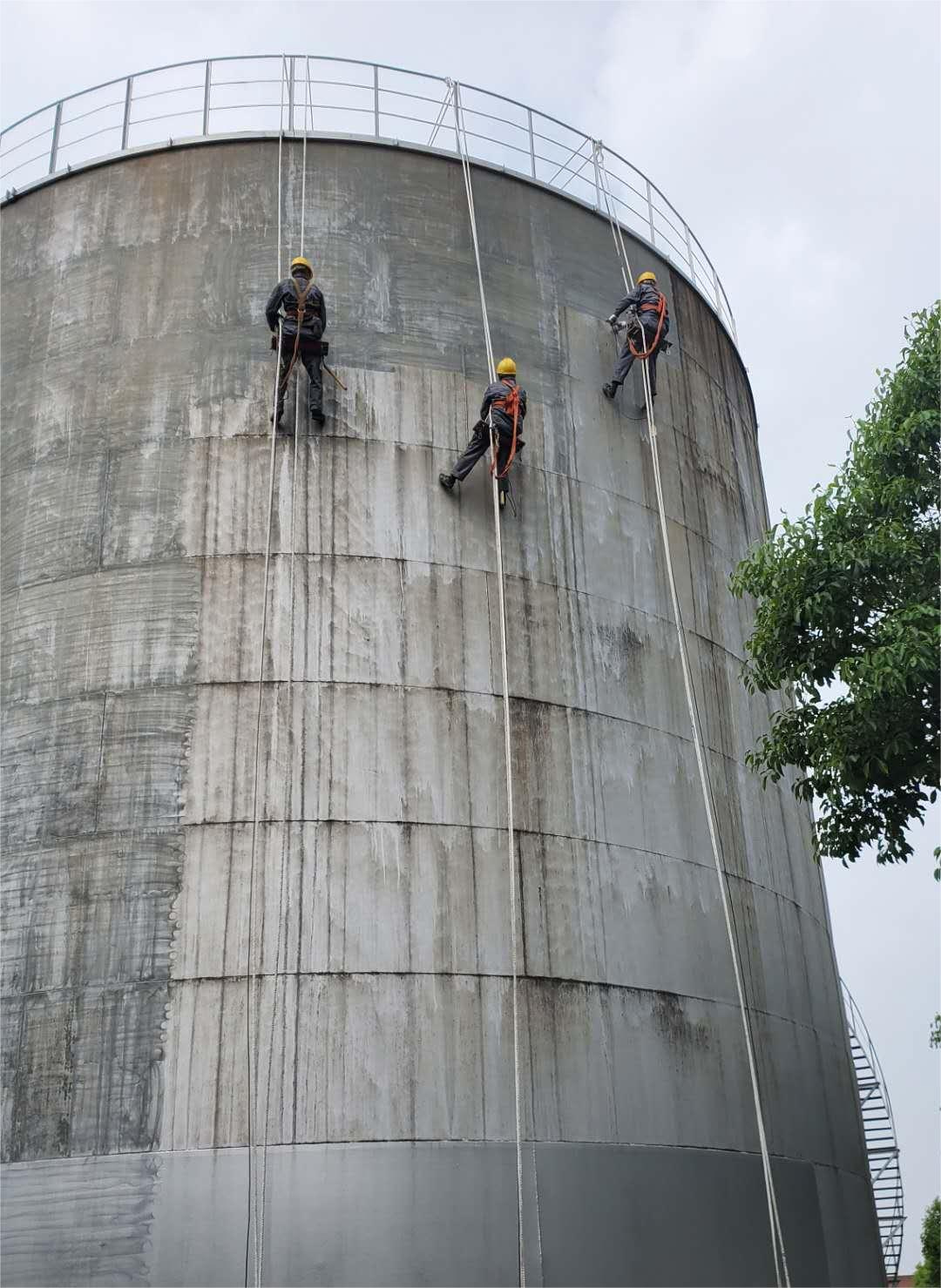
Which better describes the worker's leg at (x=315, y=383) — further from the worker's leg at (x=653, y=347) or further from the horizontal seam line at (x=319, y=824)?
the horizontal seam line at (x=319, y=824)

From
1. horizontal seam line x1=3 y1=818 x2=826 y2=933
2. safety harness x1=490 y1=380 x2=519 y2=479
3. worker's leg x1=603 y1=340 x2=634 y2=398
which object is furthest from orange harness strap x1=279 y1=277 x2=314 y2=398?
horizontal seam line x1=3 y1=818 x2=826 y2=933

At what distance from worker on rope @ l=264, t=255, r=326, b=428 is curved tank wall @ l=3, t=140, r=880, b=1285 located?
1.17 feet

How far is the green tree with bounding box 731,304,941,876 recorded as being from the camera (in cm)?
1147

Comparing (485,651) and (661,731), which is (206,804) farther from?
(661,731)

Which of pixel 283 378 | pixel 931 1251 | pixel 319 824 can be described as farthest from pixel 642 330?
pixel 931 1251

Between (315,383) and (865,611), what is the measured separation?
5.95m

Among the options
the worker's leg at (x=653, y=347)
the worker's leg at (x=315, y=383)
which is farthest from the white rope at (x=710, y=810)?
the worker's leg at (x=315, y=383)

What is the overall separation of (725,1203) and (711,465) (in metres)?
8.65

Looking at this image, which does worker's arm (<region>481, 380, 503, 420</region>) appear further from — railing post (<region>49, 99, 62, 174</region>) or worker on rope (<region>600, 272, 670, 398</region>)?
railing post (<region>49, 99, 62, 174</region>)

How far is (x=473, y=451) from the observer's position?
A: 45.2 ft

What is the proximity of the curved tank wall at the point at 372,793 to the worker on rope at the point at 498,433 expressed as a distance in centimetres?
28

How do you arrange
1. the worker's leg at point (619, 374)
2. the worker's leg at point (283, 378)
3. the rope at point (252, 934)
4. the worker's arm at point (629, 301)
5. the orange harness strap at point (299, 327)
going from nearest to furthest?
the rope at point (252, 934), the orange harness strap at point (299, 327), the worker's leg at point (283, 378), the worker's leg at point (619, 374), the worker's arm at point (629, 301)

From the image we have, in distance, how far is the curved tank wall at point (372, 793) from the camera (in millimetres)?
11102

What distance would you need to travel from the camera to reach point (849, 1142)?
14.4 metres
